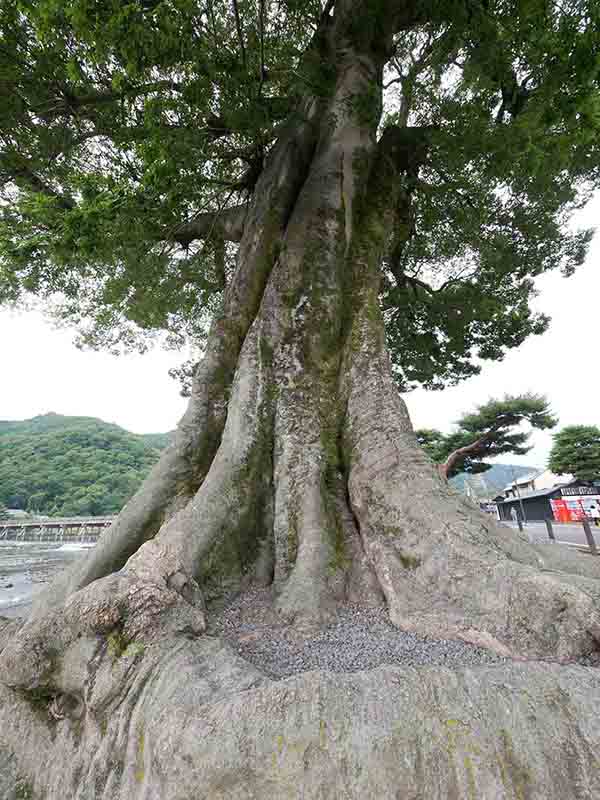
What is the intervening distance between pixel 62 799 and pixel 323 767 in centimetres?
127

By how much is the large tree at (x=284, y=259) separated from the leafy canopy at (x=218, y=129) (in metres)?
0.03

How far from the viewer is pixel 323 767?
119cm

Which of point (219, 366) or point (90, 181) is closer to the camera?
point (90, 181)

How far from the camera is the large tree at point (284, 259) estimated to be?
80.7 inches

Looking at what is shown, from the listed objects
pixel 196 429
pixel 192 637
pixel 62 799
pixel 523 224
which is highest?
pixel 523 224

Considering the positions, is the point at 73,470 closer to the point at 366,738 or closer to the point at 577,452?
the point at 577,452

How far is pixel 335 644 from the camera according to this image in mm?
2154

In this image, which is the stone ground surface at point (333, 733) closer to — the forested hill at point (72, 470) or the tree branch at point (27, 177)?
the tree branch at point (27, 177)

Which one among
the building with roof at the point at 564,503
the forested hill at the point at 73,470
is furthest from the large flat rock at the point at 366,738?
the forested hill at the point at 73,470

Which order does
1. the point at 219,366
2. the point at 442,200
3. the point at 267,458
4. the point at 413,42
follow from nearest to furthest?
1. the point at 267,458
2. the point at 219,366
3. the point at 413,42
4. the point at 442,200

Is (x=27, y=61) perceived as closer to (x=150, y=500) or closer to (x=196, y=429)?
→ (x=196, y=429)

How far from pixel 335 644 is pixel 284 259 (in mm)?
3519

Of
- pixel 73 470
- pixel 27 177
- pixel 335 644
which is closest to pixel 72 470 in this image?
pixel 73 470

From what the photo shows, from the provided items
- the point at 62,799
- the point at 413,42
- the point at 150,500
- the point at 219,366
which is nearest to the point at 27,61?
the point at 219,366
